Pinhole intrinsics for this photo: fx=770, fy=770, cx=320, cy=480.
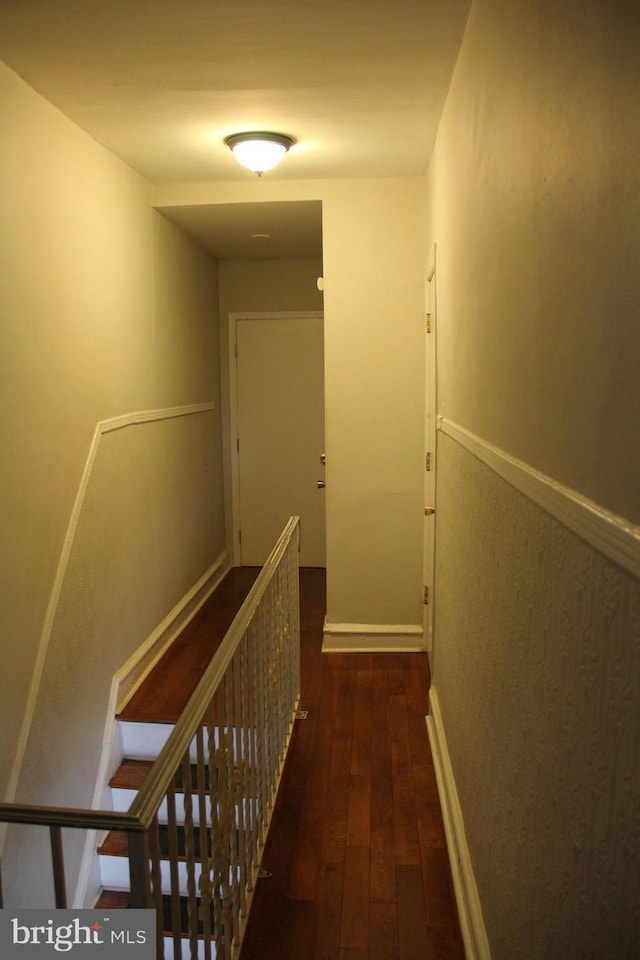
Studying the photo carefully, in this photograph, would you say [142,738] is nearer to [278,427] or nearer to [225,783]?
[225,783]

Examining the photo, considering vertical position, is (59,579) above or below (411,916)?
above

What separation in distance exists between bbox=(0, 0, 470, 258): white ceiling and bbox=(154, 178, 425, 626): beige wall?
0.50m

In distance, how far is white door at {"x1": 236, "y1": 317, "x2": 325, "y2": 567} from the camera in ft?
18.6

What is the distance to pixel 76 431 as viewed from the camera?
2994mm

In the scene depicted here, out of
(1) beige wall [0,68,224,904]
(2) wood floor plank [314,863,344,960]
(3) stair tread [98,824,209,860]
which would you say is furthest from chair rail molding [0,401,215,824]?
(2) wood floor plank [314,863,344,960]

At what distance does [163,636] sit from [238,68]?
276 cm

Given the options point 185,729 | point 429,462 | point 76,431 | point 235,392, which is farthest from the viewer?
point 235,392

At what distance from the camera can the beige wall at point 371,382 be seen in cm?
400

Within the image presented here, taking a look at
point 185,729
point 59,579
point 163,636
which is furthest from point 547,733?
point 163,636

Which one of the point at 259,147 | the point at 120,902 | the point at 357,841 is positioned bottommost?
the point at 120,902

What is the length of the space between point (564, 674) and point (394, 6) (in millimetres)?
1844

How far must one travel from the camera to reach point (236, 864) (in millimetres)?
2082

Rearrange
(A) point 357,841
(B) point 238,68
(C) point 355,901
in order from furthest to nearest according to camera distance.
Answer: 1. (A) point 357,841
2. (B) point 238,68
3. (C) point 355,901

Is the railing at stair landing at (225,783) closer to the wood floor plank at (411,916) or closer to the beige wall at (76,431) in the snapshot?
the wood floor plank at (411,916)
